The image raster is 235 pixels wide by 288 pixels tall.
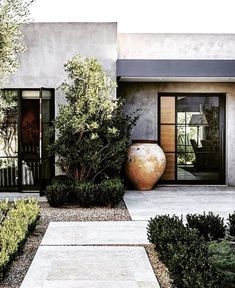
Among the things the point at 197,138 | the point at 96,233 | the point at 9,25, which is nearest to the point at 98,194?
the point at 96,233

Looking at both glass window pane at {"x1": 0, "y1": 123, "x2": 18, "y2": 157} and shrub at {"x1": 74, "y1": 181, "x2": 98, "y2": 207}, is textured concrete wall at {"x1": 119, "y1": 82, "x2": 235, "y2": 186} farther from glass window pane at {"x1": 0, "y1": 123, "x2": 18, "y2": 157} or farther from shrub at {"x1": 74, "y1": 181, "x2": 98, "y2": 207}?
shrub at {"x1": 74, "y1": 181, "x2": 98, "y2": 207}

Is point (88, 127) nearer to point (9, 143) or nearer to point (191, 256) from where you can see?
point (9, 143)

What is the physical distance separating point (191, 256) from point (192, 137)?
1003 cm

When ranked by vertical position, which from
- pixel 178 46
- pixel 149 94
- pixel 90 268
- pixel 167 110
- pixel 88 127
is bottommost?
pixel 90 268

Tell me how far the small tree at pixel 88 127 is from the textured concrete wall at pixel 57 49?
54.7 inches

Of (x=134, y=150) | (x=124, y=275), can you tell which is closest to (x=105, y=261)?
(x=124, y=275)

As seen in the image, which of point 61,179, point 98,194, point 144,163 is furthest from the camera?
point 144,163

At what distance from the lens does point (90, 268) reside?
619 centimetres

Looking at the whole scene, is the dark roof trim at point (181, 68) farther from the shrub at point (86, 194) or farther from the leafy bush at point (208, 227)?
the leafy bush at point (208, 227)

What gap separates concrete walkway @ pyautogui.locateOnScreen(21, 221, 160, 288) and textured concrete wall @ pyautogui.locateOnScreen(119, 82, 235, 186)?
6.34 meters

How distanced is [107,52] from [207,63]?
2401mm

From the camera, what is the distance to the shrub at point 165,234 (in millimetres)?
6129

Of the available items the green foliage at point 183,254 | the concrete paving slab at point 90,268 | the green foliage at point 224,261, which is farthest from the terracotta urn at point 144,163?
the green foliage at point 224,261

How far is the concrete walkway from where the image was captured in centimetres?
567
